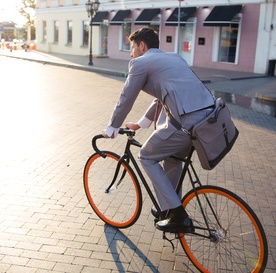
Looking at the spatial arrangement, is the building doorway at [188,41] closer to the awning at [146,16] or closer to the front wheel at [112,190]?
the awning at [146,16]

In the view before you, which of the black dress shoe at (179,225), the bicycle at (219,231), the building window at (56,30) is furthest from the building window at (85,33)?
the black dress shoe at (179,225)

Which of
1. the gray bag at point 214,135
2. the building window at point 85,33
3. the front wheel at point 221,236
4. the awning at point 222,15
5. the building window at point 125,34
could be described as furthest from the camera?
the building window at point 85,33

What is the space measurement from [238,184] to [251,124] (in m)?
4.14

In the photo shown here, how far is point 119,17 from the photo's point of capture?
29062 millimetres

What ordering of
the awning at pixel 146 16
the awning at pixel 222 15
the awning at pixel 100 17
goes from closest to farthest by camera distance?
the awning at pixel 222 15 → the awning at pixel 146 16 → the awning at pixel 100 17

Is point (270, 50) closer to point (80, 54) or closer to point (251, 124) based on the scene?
point (251, 124)

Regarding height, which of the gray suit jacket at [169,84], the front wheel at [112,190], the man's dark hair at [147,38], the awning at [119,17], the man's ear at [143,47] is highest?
the awning at [119,17]

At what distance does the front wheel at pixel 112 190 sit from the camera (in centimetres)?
368

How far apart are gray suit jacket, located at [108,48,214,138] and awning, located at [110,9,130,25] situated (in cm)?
2675

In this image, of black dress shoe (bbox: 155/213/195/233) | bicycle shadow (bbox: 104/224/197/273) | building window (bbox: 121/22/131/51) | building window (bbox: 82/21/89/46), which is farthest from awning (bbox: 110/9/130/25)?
black dress shoe (bbox: 155/213/195/233)

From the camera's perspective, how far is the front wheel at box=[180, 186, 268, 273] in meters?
2.92

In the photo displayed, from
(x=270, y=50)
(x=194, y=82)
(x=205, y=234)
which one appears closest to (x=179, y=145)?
(x=194, y=82)

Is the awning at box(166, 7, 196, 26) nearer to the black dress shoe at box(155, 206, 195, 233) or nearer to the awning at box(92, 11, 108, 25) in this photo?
the awning at box(92, 11, 108, 25)

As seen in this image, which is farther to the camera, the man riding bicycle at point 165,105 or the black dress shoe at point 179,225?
the black dress shoe at point 179,225
